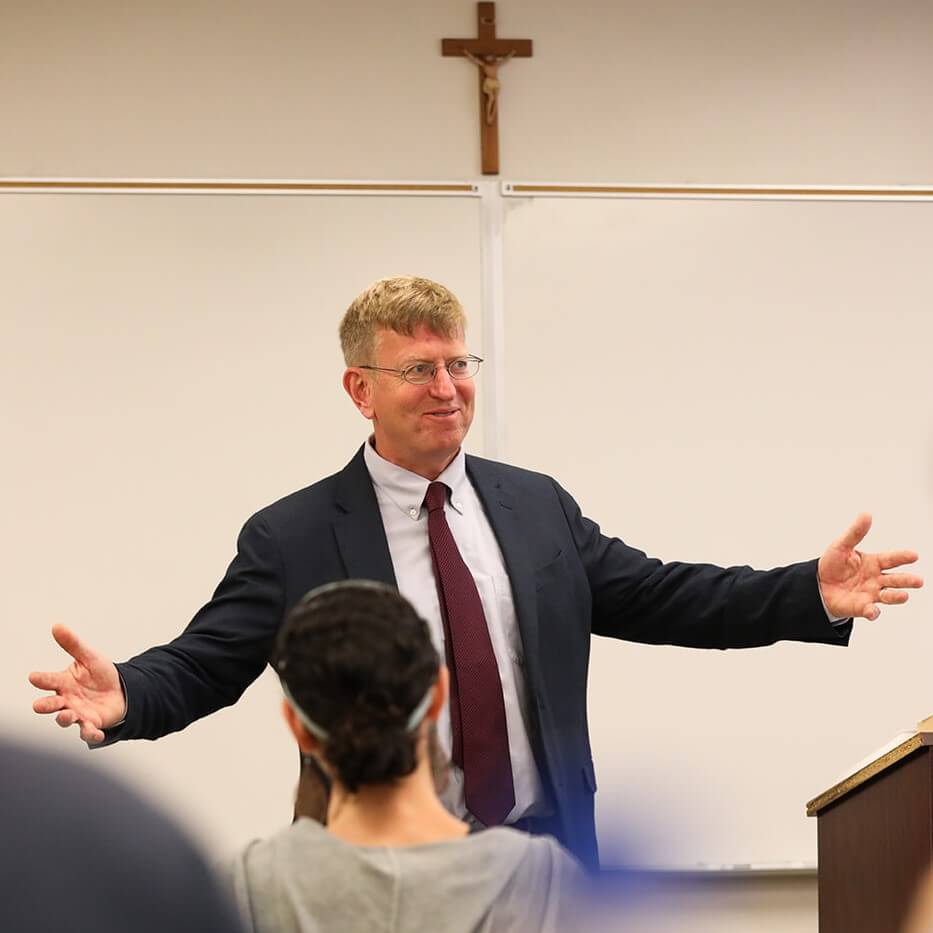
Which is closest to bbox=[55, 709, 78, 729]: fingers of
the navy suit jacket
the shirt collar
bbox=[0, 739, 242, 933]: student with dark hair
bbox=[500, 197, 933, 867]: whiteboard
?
the navy suit jacket

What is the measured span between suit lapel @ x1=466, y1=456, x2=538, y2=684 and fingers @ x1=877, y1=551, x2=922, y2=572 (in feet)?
1.98

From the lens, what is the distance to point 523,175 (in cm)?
417

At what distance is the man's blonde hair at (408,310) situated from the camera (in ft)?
8.43

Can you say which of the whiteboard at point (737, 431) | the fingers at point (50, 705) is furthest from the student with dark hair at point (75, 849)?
the whiteboard at point (737, 431)

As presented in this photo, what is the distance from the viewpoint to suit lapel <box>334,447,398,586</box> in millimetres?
2451

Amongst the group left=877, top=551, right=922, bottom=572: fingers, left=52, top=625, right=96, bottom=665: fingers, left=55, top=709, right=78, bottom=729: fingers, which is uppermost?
left=877, top=551, right=922, bottom=572: fingers

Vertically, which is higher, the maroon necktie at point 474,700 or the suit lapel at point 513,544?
the suit lapel at point 513,544

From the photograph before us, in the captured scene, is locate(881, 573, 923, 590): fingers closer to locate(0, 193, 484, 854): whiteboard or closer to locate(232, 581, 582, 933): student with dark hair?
locate(232, 581, 582, 933): student with dark hair

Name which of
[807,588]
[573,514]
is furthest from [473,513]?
[807,588]

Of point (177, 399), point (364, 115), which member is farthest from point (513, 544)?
point (364, 115)

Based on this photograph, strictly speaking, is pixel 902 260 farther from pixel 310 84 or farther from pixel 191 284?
pixel 191 284

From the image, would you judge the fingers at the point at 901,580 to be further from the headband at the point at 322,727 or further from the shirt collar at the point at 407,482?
the headband at the point at 322,727

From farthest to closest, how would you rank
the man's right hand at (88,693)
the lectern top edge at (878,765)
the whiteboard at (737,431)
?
the whiteboard at (737,431)
the lectern top edge at (878,765)
the man's right hand at (88,693)

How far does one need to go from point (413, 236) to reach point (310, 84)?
55cm
